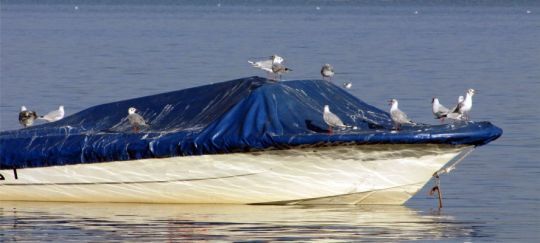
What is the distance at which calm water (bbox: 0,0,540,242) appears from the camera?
2273 cm

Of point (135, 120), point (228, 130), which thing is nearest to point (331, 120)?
point (228, 130)

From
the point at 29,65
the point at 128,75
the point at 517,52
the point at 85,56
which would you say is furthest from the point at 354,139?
the point at 517,52

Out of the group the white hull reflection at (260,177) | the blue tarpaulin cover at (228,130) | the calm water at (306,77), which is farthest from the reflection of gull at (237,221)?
the blue tarpaulin cover at (228,130)

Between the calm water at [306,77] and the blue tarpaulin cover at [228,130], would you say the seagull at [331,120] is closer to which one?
the blue tarpaulin cover at [228,130]

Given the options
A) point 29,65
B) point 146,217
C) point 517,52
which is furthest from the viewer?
point 517,52

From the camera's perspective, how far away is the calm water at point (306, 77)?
22734mm

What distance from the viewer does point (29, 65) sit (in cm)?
6091

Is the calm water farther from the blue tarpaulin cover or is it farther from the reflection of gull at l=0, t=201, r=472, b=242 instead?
the blue tarpaulin cover

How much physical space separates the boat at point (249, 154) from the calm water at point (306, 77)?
261mm

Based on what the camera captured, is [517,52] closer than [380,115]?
No

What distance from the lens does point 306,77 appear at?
54094mm

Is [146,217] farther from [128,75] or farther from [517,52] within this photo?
[517,52]

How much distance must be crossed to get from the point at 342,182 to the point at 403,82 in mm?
27714

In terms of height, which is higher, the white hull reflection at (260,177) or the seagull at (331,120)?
the seagull at (331,120)
